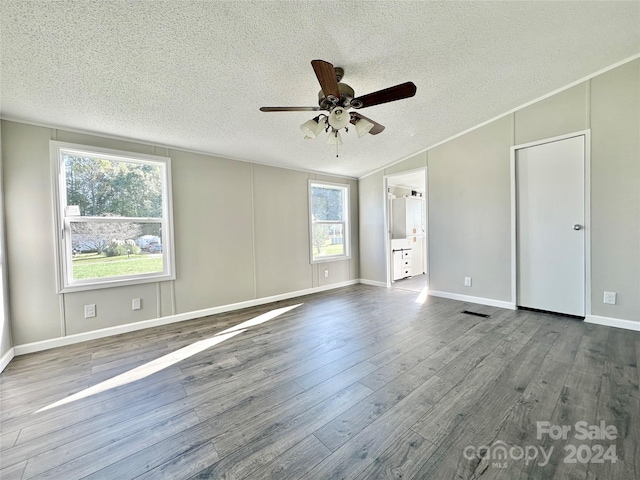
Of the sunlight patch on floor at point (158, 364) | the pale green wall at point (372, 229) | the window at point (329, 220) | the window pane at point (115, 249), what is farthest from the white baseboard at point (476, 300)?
the window pane at point (115, 249)

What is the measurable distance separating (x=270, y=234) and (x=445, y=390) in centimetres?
328

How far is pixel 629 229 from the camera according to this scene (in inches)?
109

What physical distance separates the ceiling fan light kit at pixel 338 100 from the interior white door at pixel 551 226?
2486 mm

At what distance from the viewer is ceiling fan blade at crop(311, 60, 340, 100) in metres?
1.62

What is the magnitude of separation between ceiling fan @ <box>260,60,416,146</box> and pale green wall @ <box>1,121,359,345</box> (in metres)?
1.98

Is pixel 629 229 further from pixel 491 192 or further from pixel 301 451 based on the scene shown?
pixel 301 451

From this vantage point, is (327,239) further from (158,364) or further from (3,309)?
(3,309)

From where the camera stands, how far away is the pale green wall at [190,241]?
8.43 ft

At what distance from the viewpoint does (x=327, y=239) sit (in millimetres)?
5273

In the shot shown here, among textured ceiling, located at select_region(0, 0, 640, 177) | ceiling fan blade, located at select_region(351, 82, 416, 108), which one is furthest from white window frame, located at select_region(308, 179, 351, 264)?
ceiling fan blade, located at select_region(351, 82, 416, 108)

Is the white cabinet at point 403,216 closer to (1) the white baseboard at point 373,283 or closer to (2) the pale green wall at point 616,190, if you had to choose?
(1) the white baseboard at point 373,283

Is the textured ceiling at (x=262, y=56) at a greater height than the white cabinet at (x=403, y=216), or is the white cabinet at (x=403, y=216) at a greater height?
the textured ceiling at (x=262, y=56)

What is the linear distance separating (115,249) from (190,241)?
0.82 meters

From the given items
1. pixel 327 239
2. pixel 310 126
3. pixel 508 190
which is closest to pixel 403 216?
pixel 327 239
